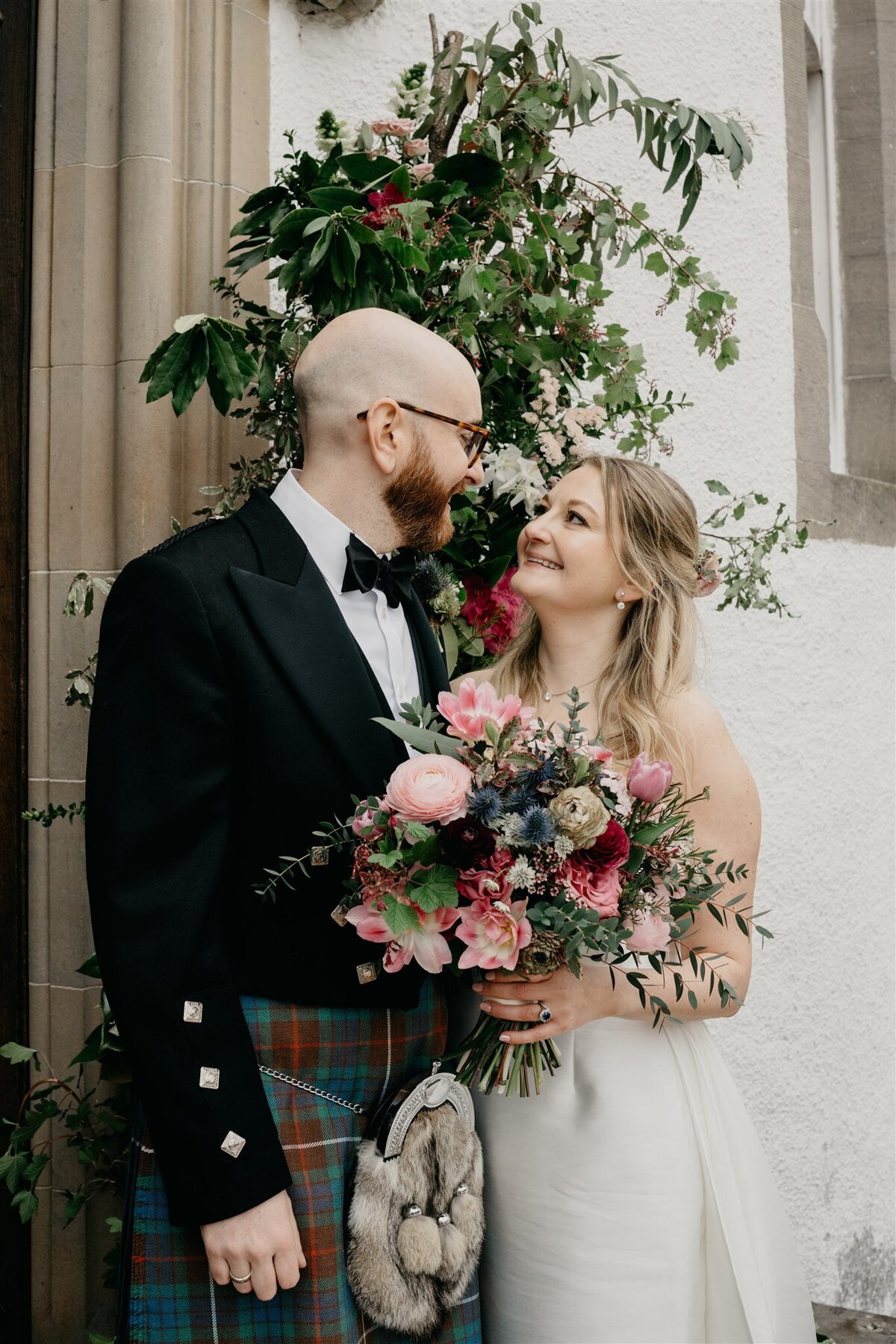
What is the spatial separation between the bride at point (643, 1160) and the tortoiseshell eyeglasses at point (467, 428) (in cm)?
54

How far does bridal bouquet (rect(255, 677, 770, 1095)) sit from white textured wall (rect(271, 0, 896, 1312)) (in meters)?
2.27

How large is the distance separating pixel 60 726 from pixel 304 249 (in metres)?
1.13

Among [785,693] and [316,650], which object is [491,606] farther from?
[785,693]

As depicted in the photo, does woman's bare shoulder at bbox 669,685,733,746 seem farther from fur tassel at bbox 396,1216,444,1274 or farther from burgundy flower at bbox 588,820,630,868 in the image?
fur tassel at bbox 396,1216,444,1274

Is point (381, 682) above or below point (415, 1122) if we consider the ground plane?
above

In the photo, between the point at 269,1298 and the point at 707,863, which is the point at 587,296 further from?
the point at 269,1298

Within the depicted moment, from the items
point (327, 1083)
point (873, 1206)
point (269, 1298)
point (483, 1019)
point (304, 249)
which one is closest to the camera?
point (269, 1298)

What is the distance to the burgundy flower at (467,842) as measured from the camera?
151 centimetres

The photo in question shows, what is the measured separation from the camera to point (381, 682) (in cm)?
186

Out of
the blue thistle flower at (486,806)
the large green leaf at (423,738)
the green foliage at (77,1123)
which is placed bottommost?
the green foliage at (77,1123)

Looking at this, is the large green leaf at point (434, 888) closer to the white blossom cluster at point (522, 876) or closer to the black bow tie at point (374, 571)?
the white blossom cluster at point (522, 876)

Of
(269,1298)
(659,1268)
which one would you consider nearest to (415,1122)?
(269,1298)

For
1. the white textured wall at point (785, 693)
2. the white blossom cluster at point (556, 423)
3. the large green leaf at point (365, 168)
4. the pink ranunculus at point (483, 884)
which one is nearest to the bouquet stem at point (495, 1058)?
the pink ranunculus at point (483, 884)

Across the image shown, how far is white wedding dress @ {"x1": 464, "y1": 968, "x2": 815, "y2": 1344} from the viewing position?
1.88 metres
